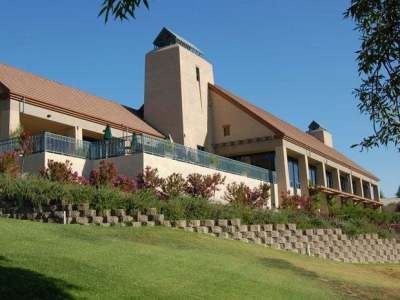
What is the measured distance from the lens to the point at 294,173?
38.2 meters

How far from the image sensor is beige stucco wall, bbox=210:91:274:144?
35.2 m

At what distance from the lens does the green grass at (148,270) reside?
366 inches

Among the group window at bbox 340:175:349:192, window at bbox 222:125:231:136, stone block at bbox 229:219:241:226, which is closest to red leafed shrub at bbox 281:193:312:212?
window at bbox 222:125:231:136

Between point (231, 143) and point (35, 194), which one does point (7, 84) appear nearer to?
point (35, 194)

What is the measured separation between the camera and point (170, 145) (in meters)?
24.4

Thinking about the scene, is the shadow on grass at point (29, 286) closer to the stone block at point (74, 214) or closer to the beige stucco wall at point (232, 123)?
the stone block at point (74, 214)

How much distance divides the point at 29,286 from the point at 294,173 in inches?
1219

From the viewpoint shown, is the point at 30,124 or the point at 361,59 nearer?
the point at 361,59

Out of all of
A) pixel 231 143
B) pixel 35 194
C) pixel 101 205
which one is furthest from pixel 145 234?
pixel 231 143

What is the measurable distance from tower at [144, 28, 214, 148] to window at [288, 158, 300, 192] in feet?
20.9

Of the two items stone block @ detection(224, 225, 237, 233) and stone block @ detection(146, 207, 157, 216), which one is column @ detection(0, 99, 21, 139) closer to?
stone block @ detection(146, 207, 157, 216)

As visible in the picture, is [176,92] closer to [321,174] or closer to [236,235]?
[321,174]

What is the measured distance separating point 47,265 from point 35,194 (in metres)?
7.43

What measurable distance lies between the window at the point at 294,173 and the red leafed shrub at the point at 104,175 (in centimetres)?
1807
